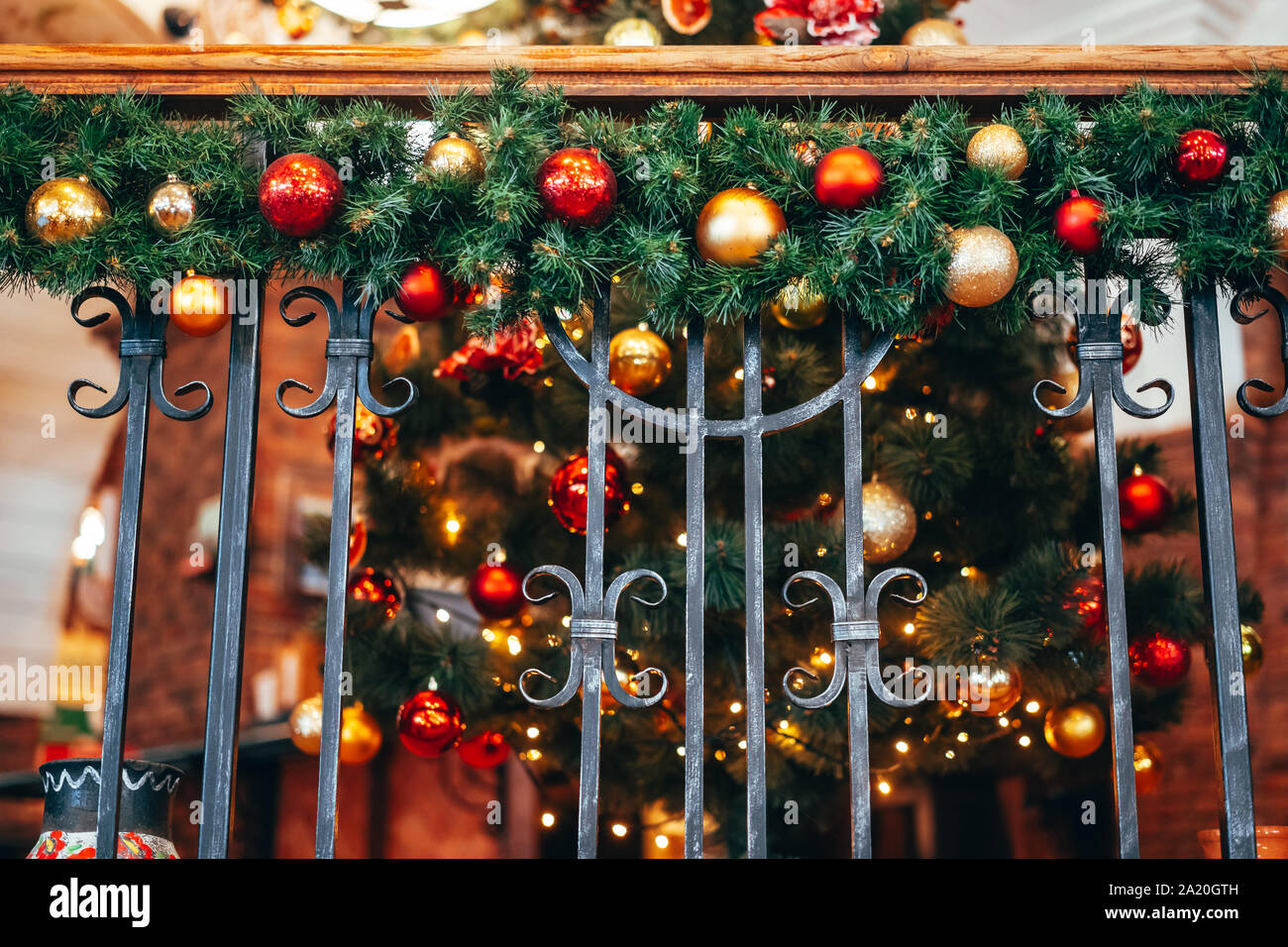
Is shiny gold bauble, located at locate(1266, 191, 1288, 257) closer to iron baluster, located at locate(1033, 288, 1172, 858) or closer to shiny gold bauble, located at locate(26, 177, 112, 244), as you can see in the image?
iron baluster, located at locate(1033, 288, 1172, 858)

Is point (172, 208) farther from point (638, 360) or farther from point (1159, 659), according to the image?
point (1159, 659)

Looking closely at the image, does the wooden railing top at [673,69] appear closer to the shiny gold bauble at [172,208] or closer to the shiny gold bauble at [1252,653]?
the shiny gold bauble at [172,208]

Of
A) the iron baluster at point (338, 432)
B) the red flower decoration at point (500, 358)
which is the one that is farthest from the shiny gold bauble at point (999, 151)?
the red flower decoration at point (500, 358)

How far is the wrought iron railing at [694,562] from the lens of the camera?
3.95ft

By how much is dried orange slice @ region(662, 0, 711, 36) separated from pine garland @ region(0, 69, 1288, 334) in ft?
3.54

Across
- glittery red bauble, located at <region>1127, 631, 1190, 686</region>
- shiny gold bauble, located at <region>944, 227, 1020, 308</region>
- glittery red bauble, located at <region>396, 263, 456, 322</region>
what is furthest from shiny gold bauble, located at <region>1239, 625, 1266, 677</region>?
A: glittery red bauble, located at <region>396, 263, 456, 322</region>

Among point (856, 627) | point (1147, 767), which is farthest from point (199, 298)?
point (1147, 767)

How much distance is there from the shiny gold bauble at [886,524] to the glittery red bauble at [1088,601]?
294 mm

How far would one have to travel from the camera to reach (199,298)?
133cm

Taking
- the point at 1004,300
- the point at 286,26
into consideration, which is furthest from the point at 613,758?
the point at 286,26

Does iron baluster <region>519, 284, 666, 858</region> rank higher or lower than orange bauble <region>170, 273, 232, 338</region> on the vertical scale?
lower

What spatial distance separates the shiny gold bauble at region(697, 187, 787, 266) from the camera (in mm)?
1245

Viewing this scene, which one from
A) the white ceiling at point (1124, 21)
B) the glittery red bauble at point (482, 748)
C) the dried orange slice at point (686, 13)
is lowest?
the glittery red bauble at point (482, 748)

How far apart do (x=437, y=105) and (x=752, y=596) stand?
66cm
